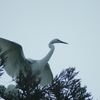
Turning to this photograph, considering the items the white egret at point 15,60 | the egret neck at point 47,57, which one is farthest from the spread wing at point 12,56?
the egret neck at point 47,57

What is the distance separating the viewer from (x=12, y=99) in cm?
487

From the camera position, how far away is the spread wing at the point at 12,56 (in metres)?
6.64

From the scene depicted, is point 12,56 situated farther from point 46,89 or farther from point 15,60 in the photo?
point 46,89

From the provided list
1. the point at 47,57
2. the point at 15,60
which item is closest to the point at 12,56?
the point at 15,60

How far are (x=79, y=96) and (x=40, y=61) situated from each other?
188 cm

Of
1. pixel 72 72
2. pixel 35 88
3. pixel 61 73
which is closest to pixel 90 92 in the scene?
pixel 72 72

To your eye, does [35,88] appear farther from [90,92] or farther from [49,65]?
[49,65]

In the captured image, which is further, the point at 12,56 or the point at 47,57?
the point at 47,57

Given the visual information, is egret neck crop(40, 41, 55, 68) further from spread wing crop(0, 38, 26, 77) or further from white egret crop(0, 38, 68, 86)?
spread wing crop(0, 38, 26, 77)

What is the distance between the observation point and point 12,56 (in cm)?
693

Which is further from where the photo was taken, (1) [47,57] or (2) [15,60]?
(1) [47,57]

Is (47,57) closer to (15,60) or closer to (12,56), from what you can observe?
(15,60)

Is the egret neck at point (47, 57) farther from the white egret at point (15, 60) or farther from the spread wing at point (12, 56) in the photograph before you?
the spread wing at point (12, 56)

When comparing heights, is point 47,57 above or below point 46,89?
above
